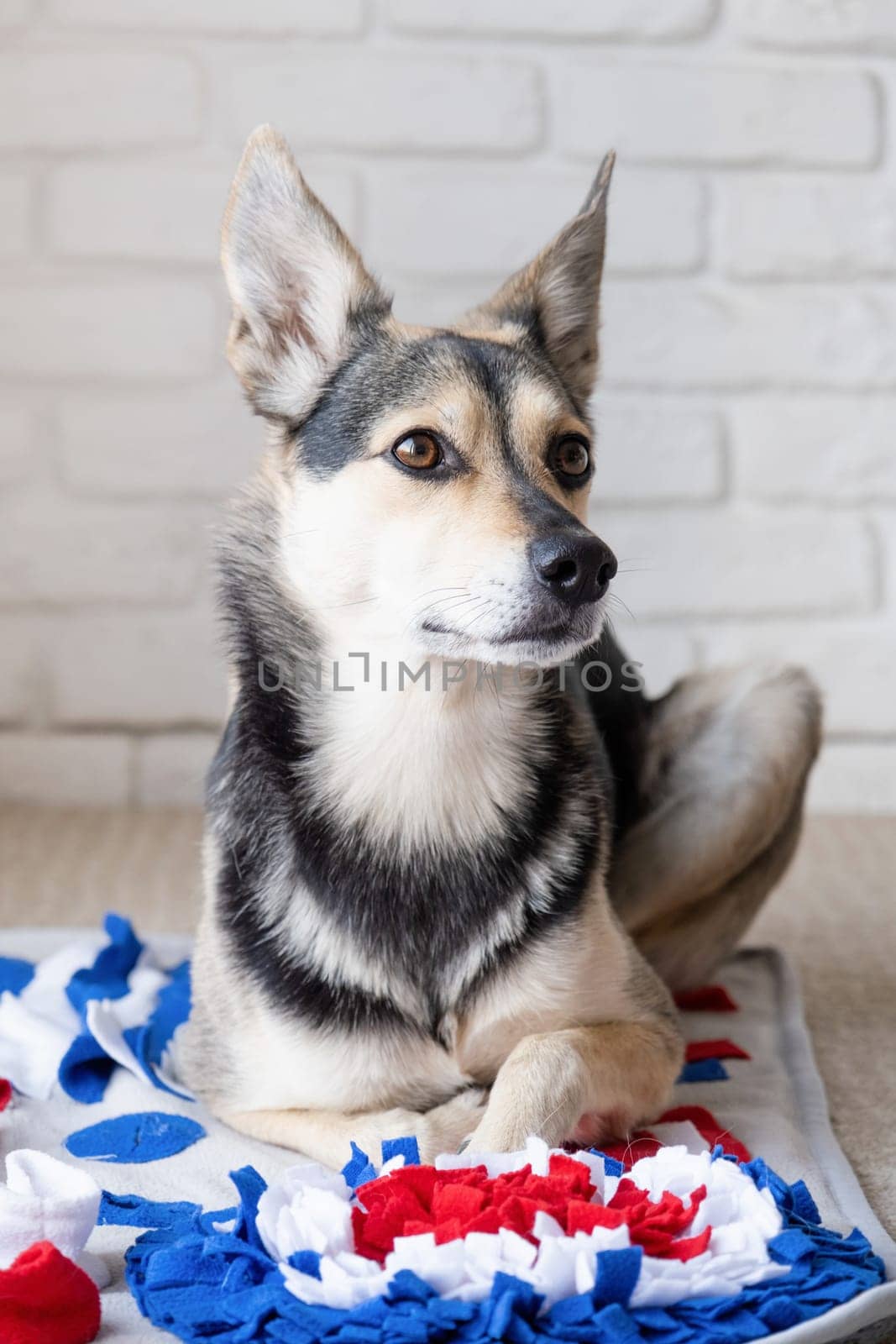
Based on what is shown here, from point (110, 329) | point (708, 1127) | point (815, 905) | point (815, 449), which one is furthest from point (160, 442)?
point (708, 1127)

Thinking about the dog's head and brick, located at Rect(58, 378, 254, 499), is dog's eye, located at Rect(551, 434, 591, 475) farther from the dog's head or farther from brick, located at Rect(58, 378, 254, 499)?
brick, located at Rect(58, 378, 254, 499)

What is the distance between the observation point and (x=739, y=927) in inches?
83.9

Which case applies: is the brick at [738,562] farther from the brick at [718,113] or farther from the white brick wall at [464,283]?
the brick at [718,113]

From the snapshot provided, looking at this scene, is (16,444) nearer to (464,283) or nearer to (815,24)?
(464,283)

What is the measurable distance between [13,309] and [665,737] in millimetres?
1730

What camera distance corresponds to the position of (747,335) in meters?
3.10

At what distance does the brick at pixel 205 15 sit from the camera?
9.67 feet

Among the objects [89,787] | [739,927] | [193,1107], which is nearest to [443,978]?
[193,1107]

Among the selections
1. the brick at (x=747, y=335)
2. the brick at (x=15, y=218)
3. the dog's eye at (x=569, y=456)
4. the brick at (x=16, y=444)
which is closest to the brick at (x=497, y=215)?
the brick at (x=747, y=335)

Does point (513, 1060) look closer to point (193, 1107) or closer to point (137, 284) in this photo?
point (193, 1107)

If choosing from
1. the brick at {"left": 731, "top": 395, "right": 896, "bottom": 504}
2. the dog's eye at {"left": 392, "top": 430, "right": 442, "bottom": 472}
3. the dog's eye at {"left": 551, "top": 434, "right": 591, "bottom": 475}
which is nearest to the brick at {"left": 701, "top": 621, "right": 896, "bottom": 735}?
the brick at {"left": 731, "top": 395, "right": 896, "bottom": 504}

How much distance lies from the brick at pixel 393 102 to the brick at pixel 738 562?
81 centimetres

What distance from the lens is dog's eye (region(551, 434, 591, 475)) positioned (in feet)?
5.25

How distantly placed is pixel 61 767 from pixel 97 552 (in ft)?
1.60
